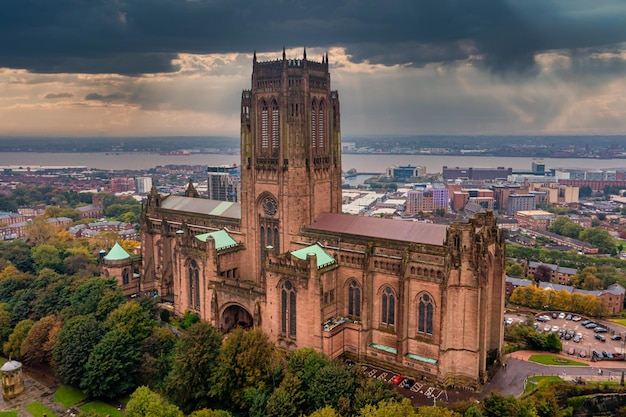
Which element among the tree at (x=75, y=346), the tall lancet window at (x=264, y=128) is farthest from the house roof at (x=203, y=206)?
the tree at (x=75, y=346)

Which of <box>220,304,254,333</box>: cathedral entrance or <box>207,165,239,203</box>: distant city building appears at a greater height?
Result: <box>207,165,239,203</box>: distant city building

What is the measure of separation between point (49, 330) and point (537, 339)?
61767 millimetres

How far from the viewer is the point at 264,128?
66.3 metres

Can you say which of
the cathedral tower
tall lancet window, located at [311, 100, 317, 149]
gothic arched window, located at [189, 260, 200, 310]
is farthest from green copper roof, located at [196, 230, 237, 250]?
tall lancet window, located at [311, 100, 317, 149]

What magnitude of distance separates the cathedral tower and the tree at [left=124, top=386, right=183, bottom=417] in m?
26.3

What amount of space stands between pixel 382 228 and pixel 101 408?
122 ft

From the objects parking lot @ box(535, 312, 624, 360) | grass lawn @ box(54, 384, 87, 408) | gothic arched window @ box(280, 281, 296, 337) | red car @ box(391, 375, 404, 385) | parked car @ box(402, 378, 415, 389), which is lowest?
grass lawn @ box(54, 384, 87, 408)

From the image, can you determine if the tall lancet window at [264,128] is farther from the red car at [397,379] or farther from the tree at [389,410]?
the tree at [389,410]

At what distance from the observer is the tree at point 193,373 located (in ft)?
163

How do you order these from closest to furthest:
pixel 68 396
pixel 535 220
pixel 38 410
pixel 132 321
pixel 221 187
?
pixel 38 410 < pixel 68 396 < pixel 132 321 < pixel 535 220 < pixel 221 187

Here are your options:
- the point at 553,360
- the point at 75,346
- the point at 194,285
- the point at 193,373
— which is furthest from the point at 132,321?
the point at 553,360

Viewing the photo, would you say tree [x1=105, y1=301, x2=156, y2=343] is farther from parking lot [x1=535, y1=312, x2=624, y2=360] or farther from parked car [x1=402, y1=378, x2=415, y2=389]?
parking lot [x1=535, y1=312, x2=624, y2=360]

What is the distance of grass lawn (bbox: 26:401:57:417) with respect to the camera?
174ft

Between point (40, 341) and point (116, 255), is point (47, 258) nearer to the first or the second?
point (116, 255)
